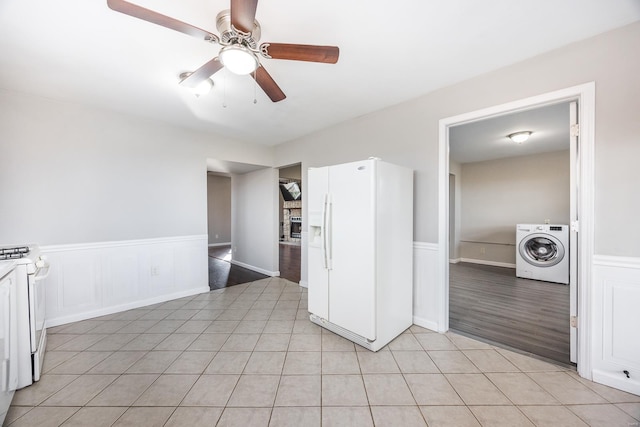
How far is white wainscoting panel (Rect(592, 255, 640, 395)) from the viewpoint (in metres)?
1.59

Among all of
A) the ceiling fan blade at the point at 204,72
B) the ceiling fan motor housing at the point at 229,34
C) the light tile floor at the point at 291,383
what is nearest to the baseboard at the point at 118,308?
the light tile floor at the point at 291,383

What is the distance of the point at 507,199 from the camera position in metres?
5.30

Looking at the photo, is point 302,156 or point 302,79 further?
point 302,156

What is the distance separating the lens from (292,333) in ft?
7.95

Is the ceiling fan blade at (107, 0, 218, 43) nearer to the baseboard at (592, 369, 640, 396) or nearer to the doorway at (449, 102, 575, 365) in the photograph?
the doorway at (449, 102, 575, 365)

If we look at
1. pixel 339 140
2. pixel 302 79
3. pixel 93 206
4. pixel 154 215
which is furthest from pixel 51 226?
pixel 339 140

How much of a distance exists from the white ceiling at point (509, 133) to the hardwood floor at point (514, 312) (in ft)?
7.17

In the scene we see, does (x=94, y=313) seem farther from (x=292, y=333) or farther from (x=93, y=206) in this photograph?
(x=292, y=333)

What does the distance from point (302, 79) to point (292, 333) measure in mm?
2476

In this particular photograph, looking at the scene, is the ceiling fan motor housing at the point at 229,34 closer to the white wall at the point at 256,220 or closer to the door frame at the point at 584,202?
the door frame at the point at 584,202

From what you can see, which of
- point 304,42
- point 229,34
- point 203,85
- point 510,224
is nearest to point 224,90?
point 203,85

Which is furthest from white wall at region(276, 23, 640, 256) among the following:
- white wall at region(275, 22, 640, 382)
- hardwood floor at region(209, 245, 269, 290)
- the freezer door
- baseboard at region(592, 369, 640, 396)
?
hardwood floor at region(209, 245, 269, 290)

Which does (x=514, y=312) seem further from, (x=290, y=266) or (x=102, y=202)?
(x=102, y=202)

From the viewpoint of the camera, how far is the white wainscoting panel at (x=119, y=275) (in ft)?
8.59
